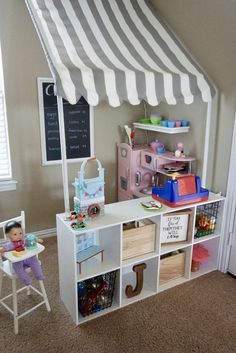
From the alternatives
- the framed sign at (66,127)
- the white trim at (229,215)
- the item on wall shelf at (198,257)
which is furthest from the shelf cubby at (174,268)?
the framed sign at (66,127)

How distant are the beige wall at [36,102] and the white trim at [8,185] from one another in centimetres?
5

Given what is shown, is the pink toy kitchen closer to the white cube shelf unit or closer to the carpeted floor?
the white cube shelf unit

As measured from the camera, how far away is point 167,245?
2305 mm

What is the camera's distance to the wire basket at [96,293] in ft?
6.52

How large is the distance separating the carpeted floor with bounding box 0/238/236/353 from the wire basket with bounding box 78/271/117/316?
0.08 m

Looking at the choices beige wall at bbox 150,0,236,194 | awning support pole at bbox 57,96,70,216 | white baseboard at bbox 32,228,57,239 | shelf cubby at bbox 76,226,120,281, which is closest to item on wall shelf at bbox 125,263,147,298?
shelf cubby at bbox 76,226,120,281

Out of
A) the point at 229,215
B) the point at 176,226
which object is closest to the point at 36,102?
the point at 176,226

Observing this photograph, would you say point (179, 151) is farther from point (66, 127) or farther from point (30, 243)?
point (30, 243)

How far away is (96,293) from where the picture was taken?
2.01 m

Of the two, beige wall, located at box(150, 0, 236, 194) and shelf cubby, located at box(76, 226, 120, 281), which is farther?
beige wall, located at box(150, 0, 236, 194)

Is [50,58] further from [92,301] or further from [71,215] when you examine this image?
[92,301]

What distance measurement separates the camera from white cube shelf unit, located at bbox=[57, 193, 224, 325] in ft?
6.32

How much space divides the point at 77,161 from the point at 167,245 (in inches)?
53.4

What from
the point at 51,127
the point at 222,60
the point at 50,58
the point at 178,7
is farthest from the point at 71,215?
the point at 178,7
